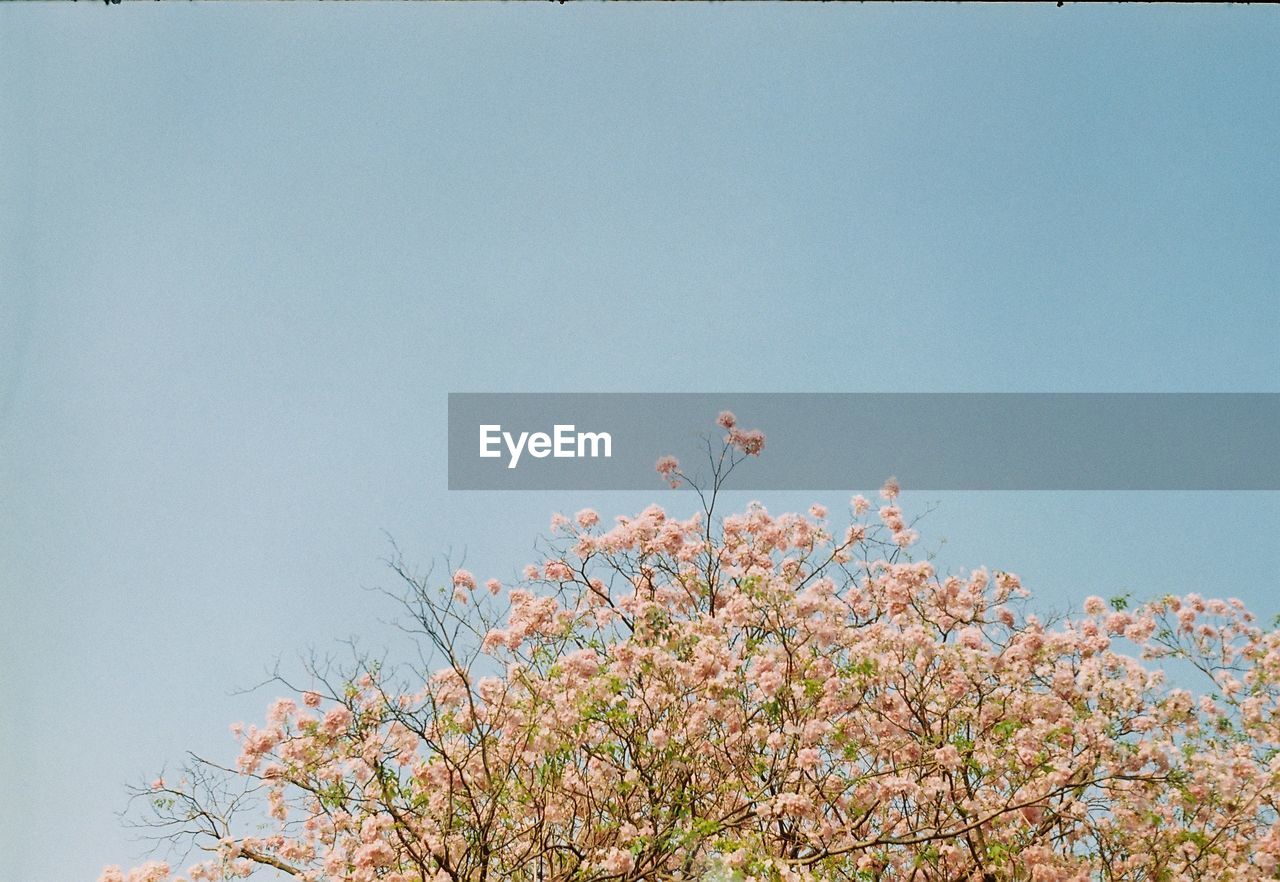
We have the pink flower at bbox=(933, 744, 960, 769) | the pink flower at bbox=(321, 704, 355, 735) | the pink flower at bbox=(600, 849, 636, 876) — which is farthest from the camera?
the pink flower at bbox=(321, 704, 355, 735)

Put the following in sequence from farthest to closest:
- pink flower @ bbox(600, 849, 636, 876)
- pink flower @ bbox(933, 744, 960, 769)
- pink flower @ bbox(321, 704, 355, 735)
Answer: pink flower @ bbox(321, 704, 355, 735) → pink flower @ bbox(933, 744, 960, 769) → pink flower @ bbox(600, 849, 636, 876)

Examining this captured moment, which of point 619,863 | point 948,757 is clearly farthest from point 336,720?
point 948,757

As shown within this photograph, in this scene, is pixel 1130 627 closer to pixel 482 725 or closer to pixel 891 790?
pixel 891 790

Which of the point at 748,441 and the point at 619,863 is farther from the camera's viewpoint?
the point at 748,441

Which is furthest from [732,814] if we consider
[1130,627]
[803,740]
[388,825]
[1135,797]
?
[1130,627]

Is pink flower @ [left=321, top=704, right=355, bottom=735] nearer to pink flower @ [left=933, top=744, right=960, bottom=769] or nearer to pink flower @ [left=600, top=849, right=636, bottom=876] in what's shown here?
pink flower @ [left=600, top=849, right=636, bottom=876]

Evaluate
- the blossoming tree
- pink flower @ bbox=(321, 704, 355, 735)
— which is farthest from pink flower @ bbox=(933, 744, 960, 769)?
pink flower @ bbox=(321, 704, 355, 735)

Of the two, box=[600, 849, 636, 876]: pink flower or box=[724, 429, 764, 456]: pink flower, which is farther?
box=[724, 429, 764, 456]: pink flower

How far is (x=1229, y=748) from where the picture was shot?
6.23 m

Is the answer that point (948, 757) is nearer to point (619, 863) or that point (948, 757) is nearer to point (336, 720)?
point (619, 863)

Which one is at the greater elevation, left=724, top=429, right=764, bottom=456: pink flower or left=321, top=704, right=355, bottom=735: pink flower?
left=724, top=429, right=764, bottom=456: pink flower

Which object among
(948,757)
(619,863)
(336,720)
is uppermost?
(336,720)

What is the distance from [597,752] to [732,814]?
0.83 m

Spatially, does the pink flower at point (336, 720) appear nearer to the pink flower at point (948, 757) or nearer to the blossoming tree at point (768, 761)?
the blossoming tree at point (768, 761)
